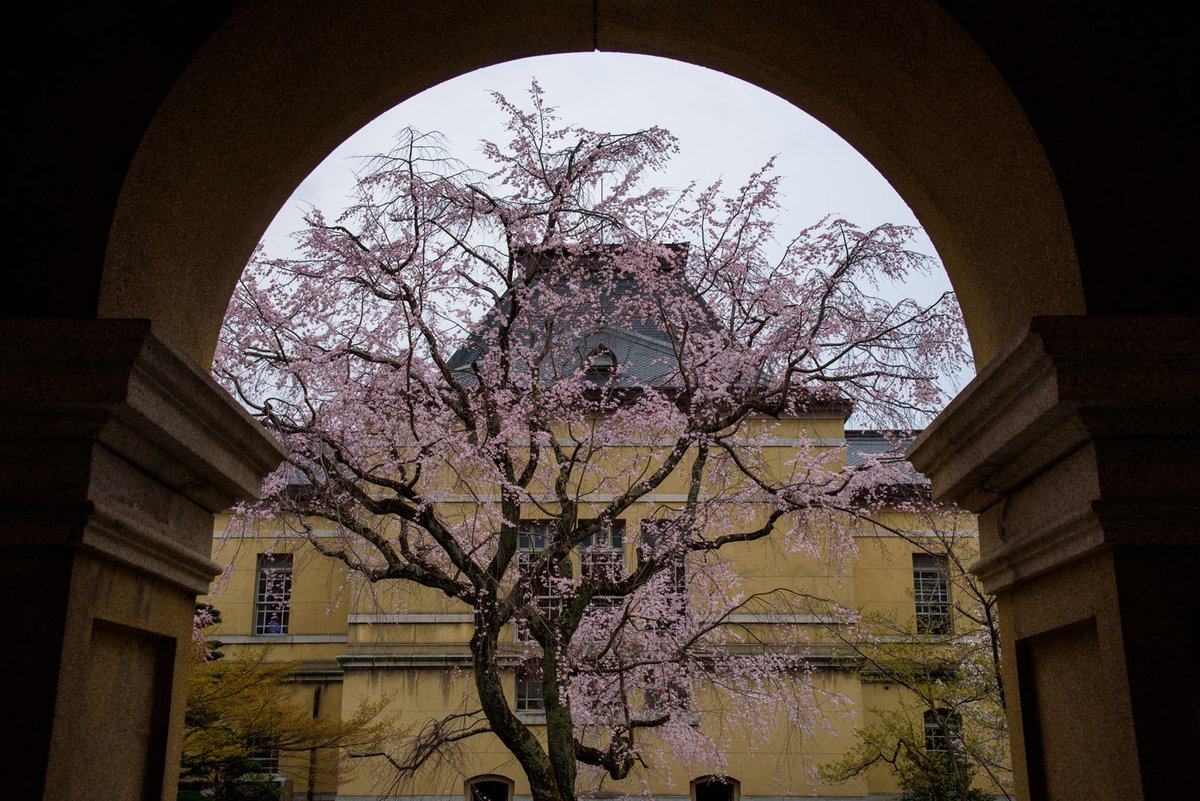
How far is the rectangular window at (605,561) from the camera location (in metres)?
12.2

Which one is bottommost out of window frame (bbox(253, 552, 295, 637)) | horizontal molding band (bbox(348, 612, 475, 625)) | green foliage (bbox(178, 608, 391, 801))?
green foliage (bbox(178, 608, 391, 801))

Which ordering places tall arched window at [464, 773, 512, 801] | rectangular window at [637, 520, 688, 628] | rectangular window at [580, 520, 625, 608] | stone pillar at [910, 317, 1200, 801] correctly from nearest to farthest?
stone pillar at [910, 317, 1200, 801], rectangular window at [637, 520, 688, 628], rectangular window at [580, 520, 625, 608], tall arched window at [464, 773, 512, 801]

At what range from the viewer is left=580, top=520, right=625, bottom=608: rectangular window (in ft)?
39.9

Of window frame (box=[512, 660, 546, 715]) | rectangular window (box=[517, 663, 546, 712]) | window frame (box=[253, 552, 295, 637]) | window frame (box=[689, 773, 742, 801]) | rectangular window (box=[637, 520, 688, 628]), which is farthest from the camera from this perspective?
window frame (box=[253, 552, 295, 637])

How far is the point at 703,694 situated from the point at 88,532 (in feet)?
51.3

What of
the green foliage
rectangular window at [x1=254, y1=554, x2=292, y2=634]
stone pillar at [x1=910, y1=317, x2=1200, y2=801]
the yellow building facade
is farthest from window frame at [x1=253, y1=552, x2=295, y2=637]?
stone pillar at [x1=910, y1=317, x2=1200, y2=801]

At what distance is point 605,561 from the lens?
1482 centimetres

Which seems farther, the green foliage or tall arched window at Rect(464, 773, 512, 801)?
tall arched window at Rect(464, 773, 512, 801)

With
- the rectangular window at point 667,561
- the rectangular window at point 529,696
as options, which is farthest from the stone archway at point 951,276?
the rectangular window at point 529,696

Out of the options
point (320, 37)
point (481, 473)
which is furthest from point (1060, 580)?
point (481, 473)

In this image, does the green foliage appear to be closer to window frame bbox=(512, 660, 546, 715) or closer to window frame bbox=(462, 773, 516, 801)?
window frame bbox=(462, 773, 516, 801)

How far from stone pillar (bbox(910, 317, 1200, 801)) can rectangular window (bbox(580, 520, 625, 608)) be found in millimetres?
7587

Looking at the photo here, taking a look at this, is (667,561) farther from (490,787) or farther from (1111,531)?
(490,787)

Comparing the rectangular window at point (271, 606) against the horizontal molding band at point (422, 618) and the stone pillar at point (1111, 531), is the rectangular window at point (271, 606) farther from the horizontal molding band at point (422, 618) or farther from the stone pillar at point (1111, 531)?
the stone pillar at point (1111, 531)
